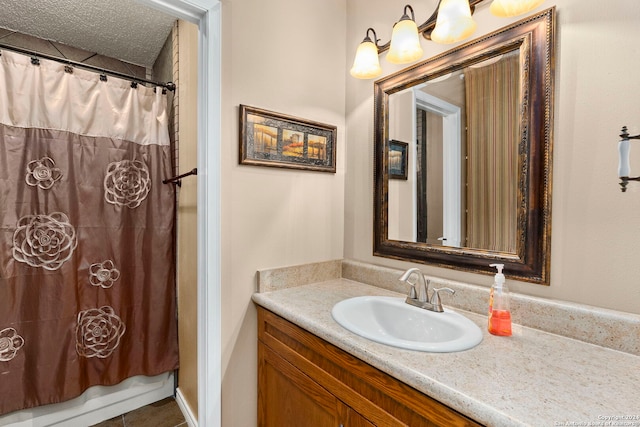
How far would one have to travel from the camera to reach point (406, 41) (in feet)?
3.96

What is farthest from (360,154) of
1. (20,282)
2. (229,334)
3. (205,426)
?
(20,282)

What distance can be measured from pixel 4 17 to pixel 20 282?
5.62ft

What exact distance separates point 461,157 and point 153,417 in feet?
7.45

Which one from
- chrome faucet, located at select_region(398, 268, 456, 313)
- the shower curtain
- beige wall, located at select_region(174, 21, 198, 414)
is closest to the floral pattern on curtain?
chrome faucet, located at select_region(398, 268, 456, 313)

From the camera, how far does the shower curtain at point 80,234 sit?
62.4 inches

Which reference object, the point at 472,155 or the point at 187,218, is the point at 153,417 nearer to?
the point at 187,218

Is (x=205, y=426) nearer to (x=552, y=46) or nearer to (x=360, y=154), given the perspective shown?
(x=360, y=154)

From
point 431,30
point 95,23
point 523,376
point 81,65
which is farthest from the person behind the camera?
point 95,23

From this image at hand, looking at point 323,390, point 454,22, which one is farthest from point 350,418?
point 454,22

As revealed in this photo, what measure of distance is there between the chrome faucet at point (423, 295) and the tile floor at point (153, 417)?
1610 mm

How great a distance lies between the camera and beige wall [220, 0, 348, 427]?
1.30 metres

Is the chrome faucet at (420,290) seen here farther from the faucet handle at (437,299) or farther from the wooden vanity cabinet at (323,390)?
the wooden vanity cabinet at (323,390)

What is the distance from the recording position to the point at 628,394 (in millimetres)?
625

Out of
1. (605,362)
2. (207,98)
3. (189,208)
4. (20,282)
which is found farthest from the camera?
(189,208)
